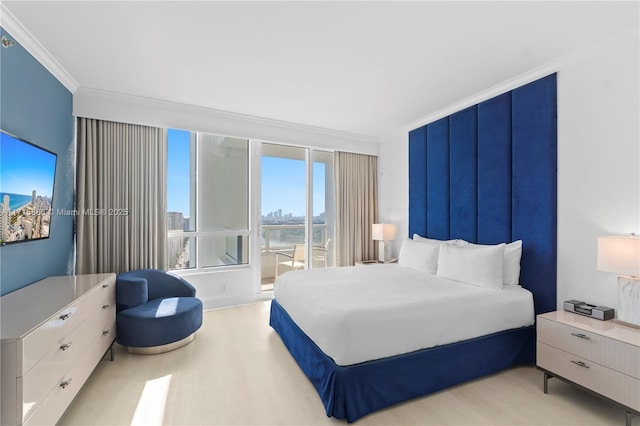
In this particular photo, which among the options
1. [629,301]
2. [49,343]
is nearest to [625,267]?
[629,301]

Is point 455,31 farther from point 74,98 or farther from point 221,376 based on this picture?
point 74,98

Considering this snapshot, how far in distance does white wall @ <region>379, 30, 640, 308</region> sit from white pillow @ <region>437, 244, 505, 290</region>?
52 cm

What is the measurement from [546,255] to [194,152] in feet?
14.2

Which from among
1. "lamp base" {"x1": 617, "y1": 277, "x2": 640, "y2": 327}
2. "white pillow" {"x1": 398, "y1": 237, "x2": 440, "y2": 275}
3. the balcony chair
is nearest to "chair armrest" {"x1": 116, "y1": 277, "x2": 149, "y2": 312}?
the balcony chair

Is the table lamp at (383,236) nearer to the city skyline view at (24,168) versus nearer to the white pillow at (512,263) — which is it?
the white pillow at (512,263)

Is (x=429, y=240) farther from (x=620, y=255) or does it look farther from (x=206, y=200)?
(x=206, y=200)

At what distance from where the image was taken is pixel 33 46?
2.31 meters

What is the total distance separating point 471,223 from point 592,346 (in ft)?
5.51

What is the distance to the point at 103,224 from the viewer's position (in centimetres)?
336

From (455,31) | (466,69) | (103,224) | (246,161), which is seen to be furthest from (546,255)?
(103,224)

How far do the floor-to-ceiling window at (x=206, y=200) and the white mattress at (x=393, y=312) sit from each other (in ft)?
5.34

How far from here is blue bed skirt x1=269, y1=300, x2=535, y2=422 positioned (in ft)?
6.21

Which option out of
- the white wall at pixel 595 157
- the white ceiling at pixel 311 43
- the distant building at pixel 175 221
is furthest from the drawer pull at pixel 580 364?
the distant building at pixel 175 221

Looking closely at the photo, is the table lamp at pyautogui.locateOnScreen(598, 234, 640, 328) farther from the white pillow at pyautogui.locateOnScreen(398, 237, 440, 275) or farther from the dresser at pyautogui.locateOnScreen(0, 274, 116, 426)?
the dresser at pyautogui.locateOnScreen(0, 274, 116, 426)
